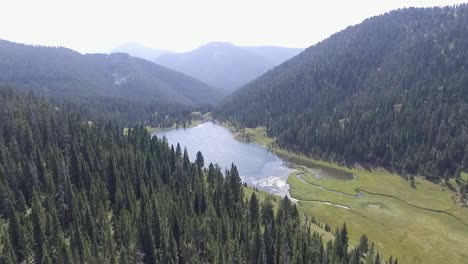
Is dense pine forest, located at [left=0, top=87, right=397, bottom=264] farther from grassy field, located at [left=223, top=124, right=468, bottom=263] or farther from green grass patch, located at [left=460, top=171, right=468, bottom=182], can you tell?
green grass patch, located at [left=460, top=171, right=468, bottom=182]

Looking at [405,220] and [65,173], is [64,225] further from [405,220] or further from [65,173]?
[405,220]

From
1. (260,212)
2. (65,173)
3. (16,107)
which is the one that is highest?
(16,107)

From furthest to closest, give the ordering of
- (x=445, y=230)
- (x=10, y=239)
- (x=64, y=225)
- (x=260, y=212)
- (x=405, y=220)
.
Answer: (x=405, y=220) → (x=445, y=230) → (x=260, y=212) → (x=64, y=225) → (x=10, y=239)

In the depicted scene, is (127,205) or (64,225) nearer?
(64,225)

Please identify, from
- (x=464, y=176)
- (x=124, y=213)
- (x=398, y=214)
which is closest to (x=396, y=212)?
(x=398, y=214)

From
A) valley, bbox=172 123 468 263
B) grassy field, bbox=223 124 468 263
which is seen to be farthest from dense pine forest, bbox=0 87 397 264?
valley, bbox=172 123 468 263

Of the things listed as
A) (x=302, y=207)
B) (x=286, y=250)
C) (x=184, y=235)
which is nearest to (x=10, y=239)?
(x=184, y=235)
